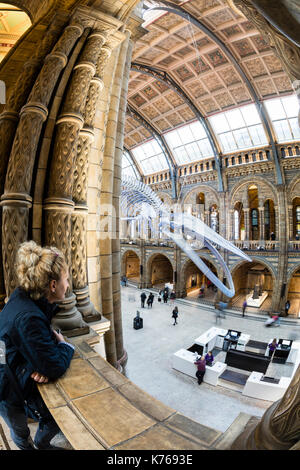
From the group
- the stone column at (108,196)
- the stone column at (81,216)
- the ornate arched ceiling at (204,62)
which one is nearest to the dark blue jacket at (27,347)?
the stone column at (81,216)

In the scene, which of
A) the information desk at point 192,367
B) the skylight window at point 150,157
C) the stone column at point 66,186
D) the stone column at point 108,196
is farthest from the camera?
the skylight window at point 150,157

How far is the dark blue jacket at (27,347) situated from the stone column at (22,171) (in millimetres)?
1046

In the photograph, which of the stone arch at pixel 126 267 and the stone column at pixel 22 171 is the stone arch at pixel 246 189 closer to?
the stone arch at pixel 126 267

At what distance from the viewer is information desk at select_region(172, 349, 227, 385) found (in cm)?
838

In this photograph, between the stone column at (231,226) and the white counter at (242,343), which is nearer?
the white counter at (242,343)

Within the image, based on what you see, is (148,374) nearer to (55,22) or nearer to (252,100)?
(55,22)

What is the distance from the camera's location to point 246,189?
1784 cm

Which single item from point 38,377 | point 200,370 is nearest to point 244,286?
point 200,370

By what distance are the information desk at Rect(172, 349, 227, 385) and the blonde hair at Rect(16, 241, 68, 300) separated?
8708 millimetres

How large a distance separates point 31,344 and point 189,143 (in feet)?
69.4

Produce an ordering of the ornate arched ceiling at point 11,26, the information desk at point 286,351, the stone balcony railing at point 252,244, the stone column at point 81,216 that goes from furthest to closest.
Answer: the stone balcony railing at point 252,244 < the information desk at point 286,351 < the ornate arched ceiling at point 11,26 < the stone column at point 81,216

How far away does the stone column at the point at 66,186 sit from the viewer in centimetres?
246

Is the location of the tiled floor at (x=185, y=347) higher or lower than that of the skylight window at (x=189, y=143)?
lower

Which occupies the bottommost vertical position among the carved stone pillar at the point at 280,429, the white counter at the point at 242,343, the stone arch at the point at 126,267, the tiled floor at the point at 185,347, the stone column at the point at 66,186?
the tiled floor at the point at 185,347
